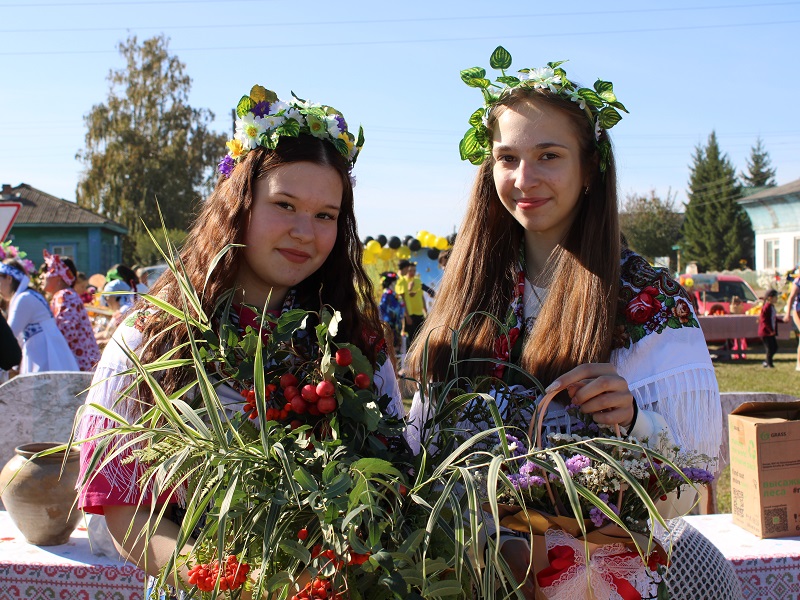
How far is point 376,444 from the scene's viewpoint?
133cm

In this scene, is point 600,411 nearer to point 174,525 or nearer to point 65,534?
point 174,525

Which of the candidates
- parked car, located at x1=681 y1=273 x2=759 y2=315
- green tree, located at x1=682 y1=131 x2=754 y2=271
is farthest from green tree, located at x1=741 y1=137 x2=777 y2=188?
parked car, located at x1=681 y1=273 x2=759 y2=315

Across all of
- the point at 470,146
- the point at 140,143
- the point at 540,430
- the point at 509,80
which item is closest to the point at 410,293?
the point at 470,146

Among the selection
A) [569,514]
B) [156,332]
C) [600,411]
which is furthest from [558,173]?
[156,332]

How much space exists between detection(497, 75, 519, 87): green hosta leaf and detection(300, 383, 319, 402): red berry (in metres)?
1.04

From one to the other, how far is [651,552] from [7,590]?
208 centimetres

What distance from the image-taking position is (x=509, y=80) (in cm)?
198

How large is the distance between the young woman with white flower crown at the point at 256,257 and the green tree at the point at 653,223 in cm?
4559

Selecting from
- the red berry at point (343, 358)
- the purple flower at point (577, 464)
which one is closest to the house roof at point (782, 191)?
the purple flower at point (577, 464)

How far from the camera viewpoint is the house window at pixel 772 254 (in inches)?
1273

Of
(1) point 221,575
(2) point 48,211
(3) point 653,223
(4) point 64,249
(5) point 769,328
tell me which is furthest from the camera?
(3) point 653,223

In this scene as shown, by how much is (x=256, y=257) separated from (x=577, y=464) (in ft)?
2.77

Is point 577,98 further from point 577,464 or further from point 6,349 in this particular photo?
point 6,349

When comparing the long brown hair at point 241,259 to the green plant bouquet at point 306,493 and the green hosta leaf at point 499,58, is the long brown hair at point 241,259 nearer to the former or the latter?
the green plant bouquet at point 306,493
